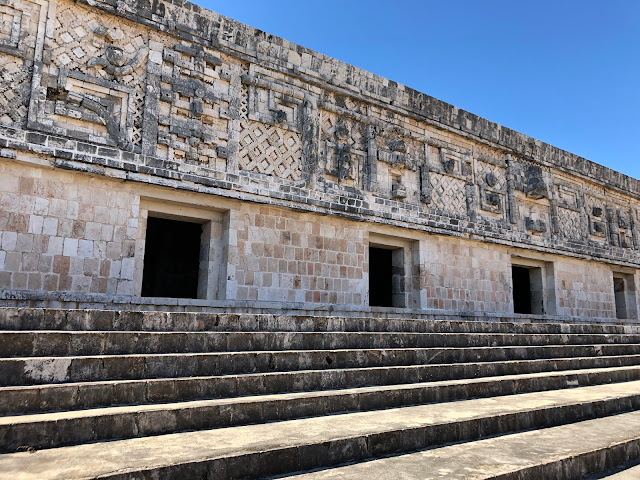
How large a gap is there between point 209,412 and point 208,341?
34.0 inches

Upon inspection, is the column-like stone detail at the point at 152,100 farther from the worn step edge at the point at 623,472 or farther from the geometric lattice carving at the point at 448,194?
the worn step edge at the point at 623,472

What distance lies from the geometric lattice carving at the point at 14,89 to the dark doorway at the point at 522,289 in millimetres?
10406

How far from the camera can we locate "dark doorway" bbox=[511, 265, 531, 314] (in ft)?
37.5

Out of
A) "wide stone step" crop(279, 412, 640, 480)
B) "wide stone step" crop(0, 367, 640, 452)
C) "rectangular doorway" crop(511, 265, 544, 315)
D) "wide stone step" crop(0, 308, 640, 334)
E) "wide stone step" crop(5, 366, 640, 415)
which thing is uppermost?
"rectangular doorway" crop(511, 265, 544, 315)

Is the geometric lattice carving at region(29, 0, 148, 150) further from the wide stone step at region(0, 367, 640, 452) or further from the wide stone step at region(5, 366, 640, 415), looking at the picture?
the wide stone step at region(0, 367, 640, 452)

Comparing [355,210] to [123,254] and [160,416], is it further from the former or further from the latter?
[160,416]

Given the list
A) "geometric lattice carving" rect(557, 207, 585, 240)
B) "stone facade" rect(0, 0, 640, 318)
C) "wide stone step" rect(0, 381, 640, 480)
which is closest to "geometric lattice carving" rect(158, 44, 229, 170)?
"stone facade" rect(0, 0, 640, 318)

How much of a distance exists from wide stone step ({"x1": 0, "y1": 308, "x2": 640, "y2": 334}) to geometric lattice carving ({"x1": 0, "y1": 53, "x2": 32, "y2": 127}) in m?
3.36

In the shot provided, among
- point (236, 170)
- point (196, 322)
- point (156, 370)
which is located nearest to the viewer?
point (156, 370)

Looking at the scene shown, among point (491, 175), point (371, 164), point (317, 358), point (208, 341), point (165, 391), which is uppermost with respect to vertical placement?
point (491, 175)

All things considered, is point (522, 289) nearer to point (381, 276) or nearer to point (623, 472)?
point (381, 276)

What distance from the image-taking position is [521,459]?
2.27 m

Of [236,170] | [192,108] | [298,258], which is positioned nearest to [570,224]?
[298,258]

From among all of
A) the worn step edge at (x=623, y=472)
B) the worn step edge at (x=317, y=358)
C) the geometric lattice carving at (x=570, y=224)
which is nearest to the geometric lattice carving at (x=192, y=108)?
the worn step edge at (x=317, y=358)
